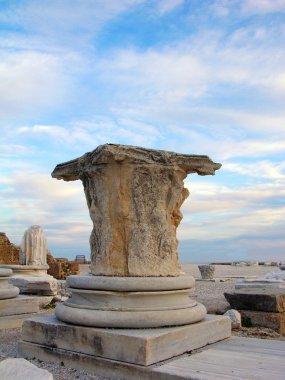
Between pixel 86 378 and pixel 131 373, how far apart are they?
1.40 feet

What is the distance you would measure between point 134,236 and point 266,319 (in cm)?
349

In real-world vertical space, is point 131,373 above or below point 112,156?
below

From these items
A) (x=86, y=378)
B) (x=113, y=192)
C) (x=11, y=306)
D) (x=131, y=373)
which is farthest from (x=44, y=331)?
(x=11, y=306)

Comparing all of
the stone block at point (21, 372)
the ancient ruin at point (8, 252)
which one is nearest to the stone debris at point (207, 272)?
the ancient ruin at point (8, 252)

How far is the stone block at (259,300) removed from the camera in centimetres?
727

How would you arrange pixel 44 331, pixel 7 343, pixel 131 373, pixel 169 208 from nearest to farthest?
pixel 131 373, pixel 44 331, pixel 169 208, pixel 7 343

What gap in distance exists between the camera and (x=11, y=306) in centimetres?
737

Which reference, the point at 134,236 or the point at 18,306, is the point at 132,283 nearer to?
the point at 134,236

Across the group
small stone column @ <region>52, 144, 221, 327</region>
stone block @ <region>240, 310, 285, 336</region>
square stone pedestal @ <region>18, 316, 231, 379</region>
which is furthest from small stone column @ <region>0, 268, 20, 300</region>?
stone block @ <region>240, 310, 285, 336</region>

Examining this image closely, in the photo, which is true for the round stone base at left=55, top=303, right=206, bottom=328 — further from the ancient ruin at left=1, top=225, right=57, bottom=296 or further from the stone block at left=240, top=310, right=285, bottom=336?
the ancient ruin at left=1, top=225, right=57, bottom=296

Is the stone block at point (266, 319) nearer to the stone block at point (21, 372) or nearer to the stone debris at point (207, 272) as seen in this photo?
the stone block at point (21, 372)

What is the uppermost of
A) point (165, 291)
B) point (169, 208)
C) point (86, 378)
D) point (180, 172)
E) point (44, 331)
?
point (180, 172)

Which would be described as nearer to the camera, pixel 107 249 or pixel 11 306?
pixel 107 249

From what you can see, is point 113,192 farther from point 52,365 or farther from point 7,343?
point 7,343
